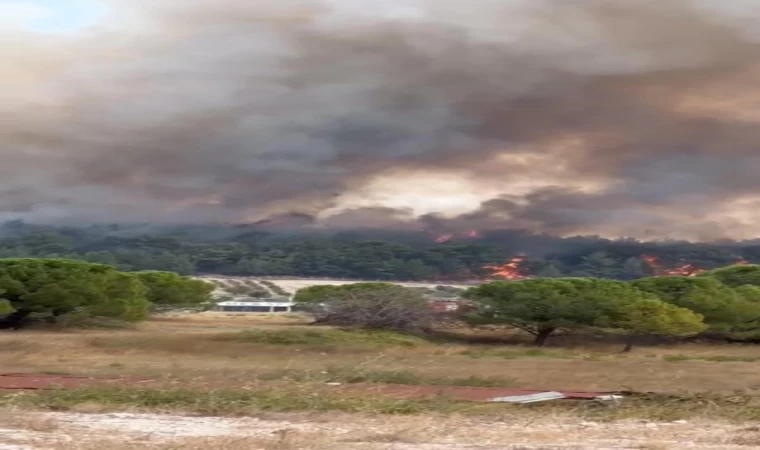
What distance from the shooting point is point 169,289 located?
181ft

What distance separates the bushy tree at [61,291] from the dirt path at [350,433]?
28.4m

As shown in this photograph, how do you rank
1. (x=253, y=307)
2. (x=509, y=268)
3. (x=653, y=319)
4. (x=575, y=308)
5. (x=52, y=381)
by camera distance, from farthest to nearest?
(x=509, y=268) → (x=253, y=307) → (x=575, y=308) → (x=653, y=319) → (x=52, y=381)

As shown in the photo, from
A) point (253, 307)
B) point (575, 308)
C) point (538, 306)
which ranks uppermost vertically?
point (538, 306)

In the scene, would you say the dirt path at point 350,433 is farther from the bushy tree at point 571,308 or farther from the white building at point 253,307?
the white building at point 253,307

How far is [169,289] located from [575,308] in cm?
2917

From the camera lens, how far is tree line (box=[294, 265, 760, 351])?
36.8 m

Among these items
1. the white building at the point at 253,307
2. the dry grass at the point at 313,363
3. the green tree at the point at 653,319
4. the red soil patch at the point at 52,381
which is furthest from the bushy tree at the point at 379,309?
the white building at the point at 253,307

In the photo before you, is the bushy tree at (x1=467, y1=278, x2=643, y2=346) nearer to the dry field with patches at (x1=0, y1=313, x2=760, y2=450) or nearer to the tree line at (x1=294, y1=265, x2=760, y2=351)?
the tree line at (x1=294, y1=265, x2=760, y2=351)

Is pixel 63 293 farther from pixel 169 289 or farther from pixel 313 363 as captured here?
pixel 313 363

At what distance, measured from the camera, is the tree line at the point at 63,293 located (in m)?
38.2

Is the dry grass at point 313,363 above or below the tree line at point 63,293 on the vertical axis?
below

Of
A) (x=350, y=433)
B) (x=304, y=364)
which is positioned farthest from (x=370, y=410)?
(x=304, y=364)

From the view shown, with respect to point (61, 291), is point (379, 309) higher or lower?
lower

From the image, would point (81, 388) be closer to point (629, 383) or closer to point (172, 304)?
point (629, 383)
